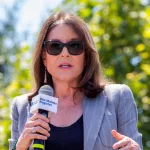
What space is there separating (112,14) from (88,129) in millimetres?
4110

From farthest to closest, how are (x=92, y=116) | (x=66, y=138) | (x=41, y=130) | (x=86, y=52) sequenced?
(x=86, y=52), (x=92, y=116), (x=66, y=138), (x=41, y=130)

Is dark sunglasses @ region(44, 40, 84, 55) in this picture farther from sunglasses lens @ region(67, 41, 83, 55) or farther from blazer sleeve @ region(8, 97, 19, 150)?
blazer sleeve @ region(8, 97, 19, 150)

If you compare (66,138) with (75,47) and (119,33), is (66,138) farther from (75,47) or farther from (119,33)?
(119,33)

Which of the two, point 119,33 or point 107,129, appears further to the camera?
point 119,33

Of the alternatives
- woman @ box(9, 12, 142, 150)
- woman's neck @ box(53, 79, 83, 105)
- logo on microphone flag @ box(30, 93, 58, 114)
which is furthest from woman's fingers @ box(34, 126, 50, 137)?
woman's neck @ box(53, 79, 83, 105)

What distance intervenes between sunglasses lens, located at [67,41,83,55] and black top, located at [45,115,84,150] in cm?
45

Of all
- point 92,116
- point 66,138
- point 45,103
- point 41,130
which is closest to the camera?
point 41,130

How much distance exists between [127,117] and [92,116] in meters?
0.22

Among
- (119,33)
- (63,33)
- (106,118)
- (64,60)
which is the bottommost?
(106,118)

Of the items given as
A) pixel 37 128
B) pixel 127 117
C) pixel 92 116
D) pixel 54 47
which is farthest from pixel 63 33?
pixel 37 128

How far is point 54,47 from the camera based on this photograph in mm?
3330

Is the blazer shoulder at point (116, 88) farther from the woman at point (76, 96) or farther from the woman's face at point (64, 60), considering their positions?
the woman's face at point (64, 60)

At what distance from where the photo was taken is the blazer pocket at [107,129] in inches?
126

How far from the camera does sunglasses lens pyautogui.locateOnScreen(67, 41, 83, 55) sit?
3.30m
